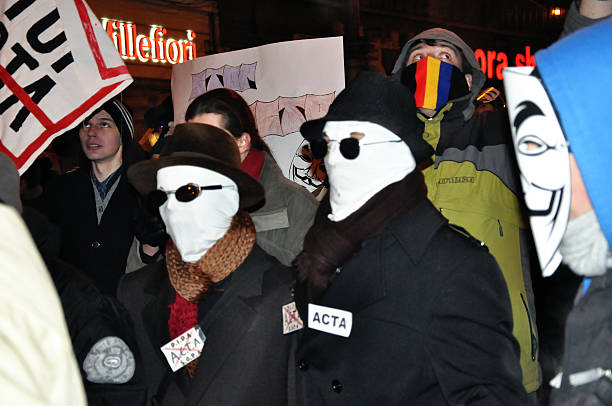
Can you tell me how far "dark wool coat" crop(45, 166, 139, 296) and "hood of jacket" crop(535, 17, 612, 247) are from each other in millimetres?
3000

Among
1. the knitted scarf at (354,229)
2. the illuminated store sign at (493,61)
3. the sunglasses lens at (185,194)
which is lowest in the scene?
the knitted scarf at (354,229)

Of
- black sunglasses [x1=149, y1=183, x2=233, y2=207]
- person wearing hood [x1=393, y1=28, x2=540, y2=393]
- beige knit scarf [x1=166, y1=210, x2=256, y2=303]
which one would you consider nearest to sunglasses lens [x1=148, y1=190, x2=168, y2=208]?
black sunglasses [x1=149, y1=183, x2=233, y2=207]

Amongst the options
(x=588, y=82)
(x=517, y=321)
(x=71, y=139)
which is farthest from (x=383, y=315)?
(x=71, y=139)

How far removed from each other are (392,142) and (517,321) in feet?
3.31

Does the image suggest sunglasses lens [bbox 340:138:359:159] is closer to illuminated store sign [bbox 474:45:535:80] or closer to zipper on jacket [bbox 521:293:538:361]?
zipper on jacket [bbox 521:293:538:361]

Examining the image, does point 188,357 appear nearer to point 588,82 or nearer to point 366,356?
point 366,356

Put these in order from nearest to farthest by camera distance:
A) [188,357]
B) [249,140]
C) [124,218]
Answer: [188,357], [249,140], [124,218]

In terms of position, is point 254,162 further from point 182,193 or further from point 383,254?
point 383,254

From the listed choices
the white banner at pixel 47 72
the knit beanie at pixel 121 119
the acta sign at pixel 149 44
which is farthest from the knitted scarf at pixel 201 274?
the acta sign at pixel 149 44

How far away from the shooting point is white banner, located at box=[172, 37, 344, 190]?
501cm

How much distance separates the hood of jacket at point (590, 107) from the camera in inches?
61.2

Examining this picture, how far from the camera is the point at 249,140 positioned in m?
3.78

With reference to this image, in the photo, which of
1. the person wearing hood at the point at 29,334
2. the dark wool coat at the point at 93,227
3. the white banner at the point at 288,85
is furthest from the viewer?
the white banner at the point at 288,85

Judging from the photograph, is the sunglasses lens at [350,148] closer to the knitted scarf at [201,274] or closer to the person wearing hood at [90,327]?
the knitted scarf at [201,274]
